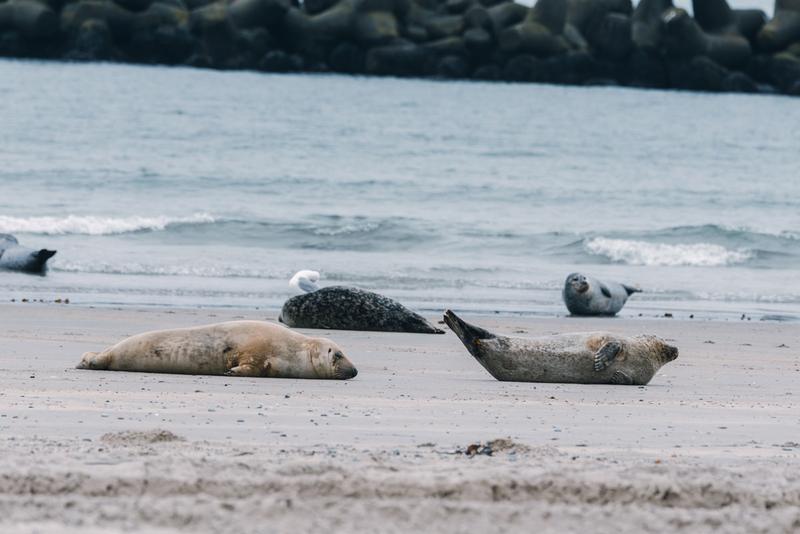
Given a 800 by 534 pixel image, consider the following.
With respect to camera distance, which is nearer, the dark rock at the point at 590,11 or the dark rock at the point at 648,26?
the dark rock at the point at 590,11

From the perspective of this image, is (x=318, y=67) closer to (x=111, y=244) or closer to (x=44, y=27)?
(x=44, y=27)

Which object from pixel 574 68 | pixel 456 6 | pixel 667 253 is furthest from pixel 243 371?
pixel 456 6

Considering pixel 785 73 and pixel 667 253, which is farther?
pixel 785 73

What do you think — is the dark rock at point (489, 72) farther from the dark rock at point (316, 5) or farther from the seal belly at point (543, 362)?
the seal belly at point (543, 362)

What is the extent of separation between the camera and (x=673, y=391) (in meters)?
6.77

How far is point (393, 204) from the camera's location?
68.8 feet

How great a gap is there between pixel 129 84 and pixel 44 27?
18.1 meters

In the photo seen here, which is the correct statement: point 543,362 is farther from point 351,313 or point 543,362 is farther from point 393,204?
point 393,204

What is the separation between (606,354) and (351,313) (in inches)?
118

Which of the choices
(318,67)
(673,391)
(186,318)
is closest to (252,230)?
(186,318)

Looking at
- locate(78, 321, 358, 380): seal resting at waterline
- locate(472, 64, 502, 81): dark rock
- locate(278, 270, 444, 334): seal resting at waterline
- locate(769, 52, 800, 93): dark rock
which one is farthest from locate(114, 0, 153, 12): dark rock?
locate(78, 321, 358, 380): seal resting at waterline

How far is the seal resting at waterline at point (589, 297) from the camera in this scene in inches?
436

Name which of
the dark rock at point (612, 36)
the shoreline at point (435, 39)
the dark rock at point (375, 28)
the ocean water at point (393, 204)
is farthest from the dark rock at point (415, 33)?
the ocean water at point (393, 204)

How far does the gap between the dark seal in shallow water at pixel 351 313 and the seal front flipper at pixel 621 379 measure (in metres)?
2.57
